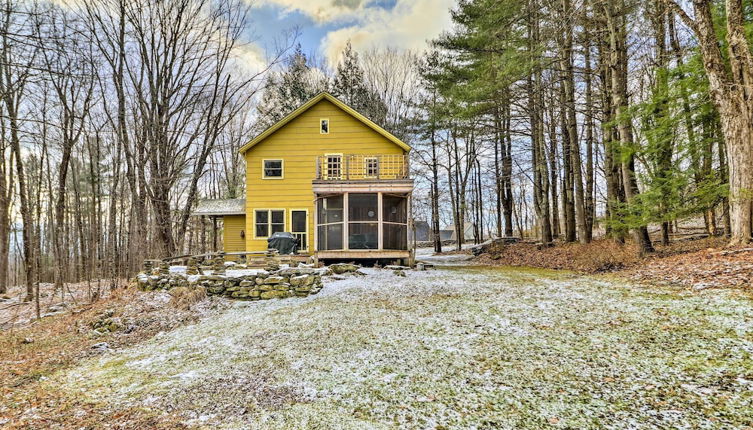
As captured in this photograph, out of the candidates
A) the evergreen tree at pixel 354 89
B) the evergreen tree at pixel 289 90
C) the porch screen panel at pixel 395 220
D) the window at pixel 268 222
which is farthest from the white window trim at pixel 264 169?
the evergreen tree at pixel 354 89

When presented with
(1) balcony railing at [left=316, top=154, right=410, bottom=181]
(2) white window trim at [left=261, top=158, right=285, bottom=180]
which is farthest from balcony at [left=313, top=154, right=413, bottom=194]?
(2) white window trim at [left=261, top=158, right=285, bottom=180]

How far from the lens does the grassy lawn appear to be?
273 cm

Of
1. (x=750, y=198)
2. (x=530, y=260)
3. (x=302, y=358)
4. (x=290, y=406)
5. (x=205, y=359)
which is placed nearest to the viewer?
(x=290, y=406)

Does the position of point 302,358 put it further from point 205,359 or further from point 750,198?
point 750,198

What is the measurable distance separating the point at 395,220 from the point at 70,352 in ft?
34.7

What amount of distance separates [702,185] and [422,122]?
51.7 feet

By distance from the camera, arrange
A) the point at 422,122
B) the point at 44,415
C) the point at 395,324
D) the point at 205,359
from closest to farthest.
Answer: the point at 44,415 → the point at 205,359 → the point at 395,324 → the point at 422,122

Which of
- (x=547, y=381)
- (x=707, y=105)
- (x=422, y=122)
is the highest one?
(x=422, y=122)

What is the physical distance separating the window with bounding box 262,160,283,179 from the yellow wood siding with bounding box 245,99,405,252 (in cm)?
18

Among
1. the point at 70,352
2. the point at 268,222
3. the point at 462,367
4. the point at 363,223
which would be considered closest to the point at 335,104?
the point at 363,223

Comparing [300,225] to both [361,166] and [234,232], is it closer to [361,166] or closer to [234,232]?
[234,232]

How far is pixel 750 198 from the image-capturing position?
6465 mm

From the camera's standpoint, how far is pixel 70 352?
5453 mm

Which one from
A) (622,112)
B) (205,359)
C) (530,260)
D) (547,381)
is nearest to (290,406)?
(205,359)
